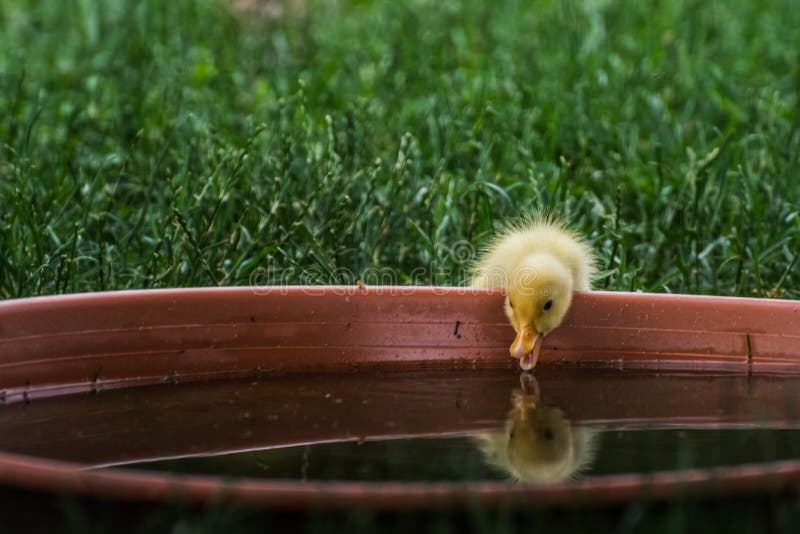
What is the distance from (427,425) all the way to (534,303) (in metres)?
0.44

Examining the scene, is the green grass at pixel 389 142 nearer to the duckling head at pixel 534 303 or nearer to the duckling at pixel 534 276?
the duckling at pixel 534 276

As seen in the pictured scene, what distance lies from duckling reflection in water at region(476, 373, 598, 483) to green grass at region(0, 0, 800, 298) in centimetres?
91

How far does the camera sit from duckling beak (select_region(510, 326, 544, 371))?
2930 millimetres

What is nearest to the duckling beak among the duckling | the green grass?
the duckling

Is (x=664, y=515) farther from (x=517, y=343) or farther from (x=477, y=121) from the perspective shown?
(x=477, y=121)

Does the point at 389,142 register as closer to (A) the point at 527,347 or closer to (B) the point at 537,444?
(A) the point at 527,347

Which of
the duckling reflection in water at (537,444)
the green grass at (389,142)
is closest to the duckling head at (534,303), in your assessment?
the duckling reflection in water at (537,444)

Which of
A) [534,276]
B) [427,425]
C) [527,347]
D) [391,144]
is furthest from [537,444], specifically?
[391,144]

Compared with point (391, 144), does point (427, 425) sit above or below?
below

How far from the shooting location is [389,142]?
4.79 meters

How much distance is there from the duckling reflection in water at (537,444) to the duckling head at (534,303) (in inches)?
5.4

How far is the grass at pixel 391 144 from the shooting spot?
12.1ft

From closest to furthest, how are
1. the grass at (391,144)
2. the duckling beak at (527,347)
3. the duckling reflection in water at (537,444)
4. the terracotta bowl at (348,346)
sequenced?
1. the duckling reflection in water at (537,444)
2. the terracotta bowl at (348,346)
3. the duckling beak at (527,347)
4. the grass at (391,144)

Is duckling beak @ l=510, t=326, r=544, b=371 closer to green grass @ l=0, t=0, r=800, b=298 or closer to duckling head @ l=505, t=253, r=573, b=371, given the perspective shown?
duckling head @ l=505, t=253, r=573, b=371
